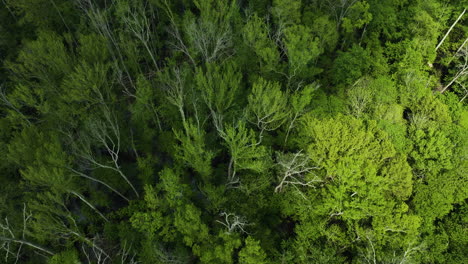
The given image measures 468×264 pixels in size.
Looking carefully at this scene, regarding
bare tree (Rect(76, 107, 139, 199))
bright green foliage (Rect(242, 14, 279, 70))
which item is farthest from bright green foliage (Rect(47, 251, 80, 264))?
bright green foliage (Rect(242, 14, 279, 70))

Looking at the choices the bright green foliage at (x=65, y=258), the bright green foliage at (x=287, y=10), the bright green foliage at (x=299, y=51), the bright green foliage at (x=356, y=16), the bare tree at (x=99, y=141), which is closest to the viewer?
the bare tree at (x=99, y=141)

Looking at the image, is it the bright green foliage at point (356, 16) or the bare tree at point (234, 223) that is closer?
the bare tree at point (234, 223)

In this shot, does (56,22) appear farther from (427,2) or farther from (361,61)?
(427,2)

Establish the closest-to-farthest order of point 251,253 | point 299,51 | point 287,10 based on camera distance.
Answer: point 251,253 < point 299,51 < point 287,10

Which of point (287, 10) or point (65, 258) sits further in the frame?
point (287, 10)

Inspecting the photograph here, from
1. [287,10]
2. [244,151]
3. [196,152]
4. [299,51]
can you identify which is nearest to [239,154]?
[244,151]

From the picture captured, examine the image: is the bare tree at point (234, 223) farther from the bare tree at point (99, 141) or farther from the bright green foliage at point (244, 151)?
the bare tree at point (99, 141)

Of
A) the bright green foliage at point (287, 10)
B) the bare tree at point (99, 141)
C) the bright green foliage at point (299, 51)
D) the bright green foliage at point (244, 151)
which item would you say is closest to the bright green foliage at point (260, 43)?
the bright green foliage at point (299, 51)

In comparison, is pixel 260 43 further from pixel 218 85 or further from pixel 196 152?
pixel 196 152
